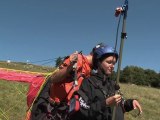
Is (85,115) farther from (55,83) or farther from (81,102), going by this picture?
(55,83)

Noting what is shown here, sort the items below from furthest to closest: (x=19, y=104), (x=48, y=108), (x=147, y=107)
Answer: (x=147, y=107) < (x=19, y=104) < (x=48, y=108)

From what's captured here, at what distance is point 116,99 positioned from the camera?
20.6 feet

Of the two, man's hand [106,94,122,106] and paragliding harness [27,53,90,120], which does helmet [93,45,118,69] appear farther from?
man's hand [106,94,122,106]

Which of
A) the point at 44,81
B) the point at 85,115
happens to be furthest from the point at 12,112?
the point at 85,115

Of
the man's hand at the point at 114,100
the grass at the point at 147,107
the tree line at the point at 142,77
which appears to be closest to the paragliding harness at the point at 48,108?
the man's hand at the point at 114,100

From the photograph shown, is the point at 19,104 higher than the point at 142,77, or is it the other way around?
the point at 142,77

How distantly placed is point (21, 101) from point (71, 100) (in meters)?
8.96

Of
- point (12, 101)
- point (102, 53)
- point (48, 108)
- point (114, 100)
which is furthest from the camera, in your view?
point (12, 101)

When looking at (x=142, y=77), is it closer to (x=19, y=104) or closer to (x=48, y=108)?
(x=19, y=104)

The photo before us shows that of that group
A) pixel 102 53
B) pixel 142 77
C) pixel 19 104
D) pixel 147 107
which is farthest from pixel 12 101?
pixel 142 77

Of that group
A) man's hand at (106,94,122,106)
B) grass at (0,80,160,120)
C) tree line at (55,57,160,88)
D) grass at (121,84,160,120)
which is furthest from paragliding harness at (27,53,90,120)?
tree line at (55,57,160,88)

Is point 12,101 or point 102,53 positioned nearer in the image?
point 102,53

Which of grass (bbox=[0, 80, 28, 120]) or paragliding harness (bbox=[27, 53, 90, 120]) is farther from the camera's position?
grass (bbox=[0, 80, 28, 120])

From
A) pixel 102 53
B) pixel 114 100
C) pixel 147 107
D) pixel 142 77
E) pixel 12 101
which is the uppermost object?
pixel 142 77
